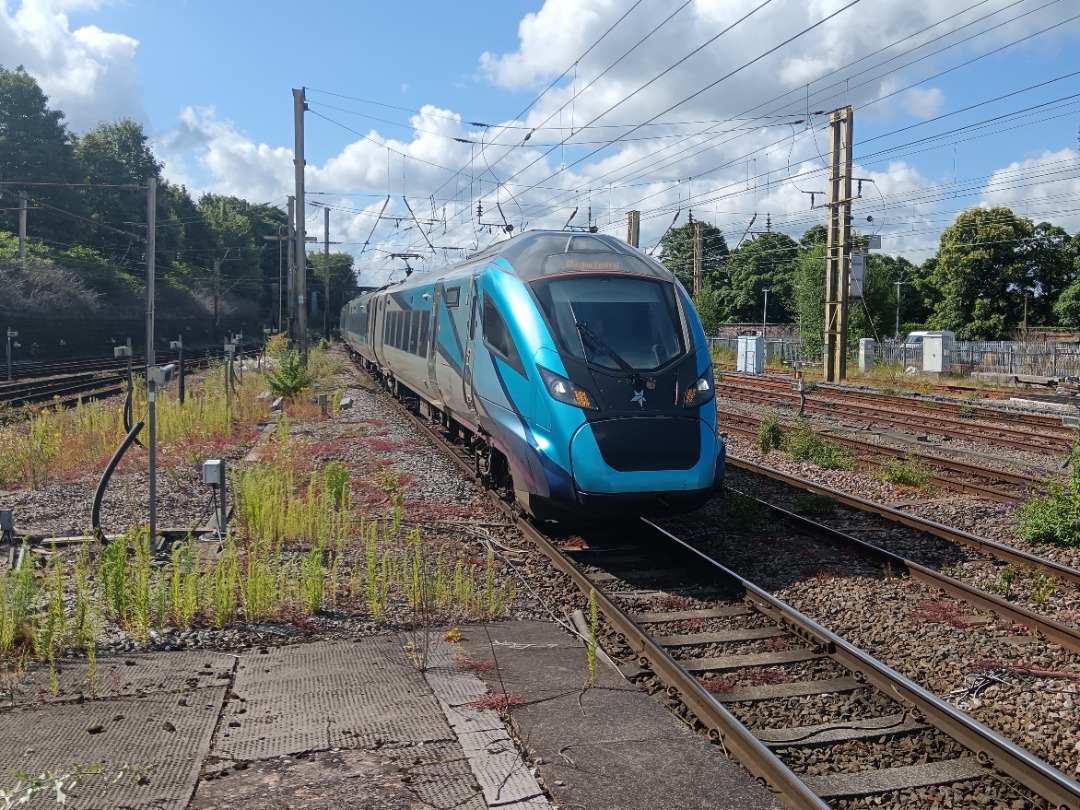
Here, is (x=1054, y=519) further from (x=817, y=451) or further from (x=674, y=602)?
(x=817, y=451)

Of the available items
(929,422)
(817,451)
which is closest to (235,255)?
(929,422)

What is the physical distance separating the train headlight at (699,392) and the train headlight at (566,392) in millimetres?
903

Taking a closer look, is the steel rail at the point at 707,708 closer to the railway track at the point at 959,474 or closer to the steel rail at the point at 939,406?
the railway track at the point at 959,474

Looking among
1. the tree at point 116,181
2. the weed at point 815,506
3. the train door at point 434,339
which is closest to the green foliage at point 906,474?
the weed at point 815,506

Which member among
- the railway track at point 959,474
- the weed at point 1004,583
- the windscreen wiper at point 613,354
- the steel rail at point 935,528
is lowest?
the weed at point 1004,583

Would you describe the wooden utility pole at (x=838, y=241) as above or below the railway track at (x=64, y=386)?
above

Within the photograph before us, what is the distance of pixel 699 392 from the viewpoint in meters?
8.25

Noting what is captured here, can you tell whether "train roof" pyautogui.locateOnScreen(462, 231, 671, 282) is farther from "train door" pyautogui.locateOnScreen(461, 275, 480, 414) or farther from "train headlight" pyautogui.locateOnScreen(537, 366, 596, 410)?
"train headlight" pyautogui.locateOnScreen(537, 366, 596, 410)

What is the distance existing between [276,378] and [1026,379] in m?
21.9

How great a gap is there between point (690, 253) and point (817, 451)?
178ft

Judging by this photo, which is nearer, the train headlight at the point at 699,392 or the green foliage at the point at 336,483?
the train headlight at the point at 699,392

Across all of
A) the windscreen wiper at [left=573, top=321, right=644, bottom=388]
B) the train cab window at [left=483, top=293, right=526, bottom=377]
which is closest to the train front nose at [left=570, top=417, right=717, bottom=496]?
the windscreen wiper at [left=573, top=321, right=644, bottom=388]

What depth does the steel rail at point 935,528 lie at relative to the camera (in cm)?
764

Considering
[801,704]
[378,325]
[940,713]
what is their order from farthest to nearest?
[378,325] → [801,704] → [940,713]
